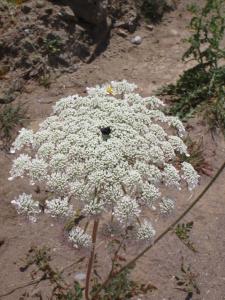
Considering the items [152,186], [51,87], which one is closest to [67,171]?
[152,186]

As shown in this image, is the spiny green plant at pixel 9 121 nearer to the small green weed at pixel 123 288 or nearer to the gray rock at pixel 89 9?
the gray rock at pixel 89 9

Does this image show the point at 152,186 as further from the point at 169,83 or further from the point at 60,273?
the point at 169,83

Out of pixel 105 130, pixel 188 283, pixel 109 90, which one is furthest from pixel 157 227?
pixel 105 130

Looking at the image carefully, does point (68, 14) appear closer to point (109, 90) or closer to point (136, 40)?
point (136, 40)

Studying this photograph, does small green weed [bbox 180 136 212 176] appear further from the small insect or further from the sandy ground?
the small insect

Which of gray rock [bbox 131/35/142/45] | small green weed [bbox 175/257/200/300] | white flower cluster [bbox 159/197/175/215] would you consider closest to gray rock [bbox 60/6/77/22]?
gray rock [bbox 131/35/142/45]
